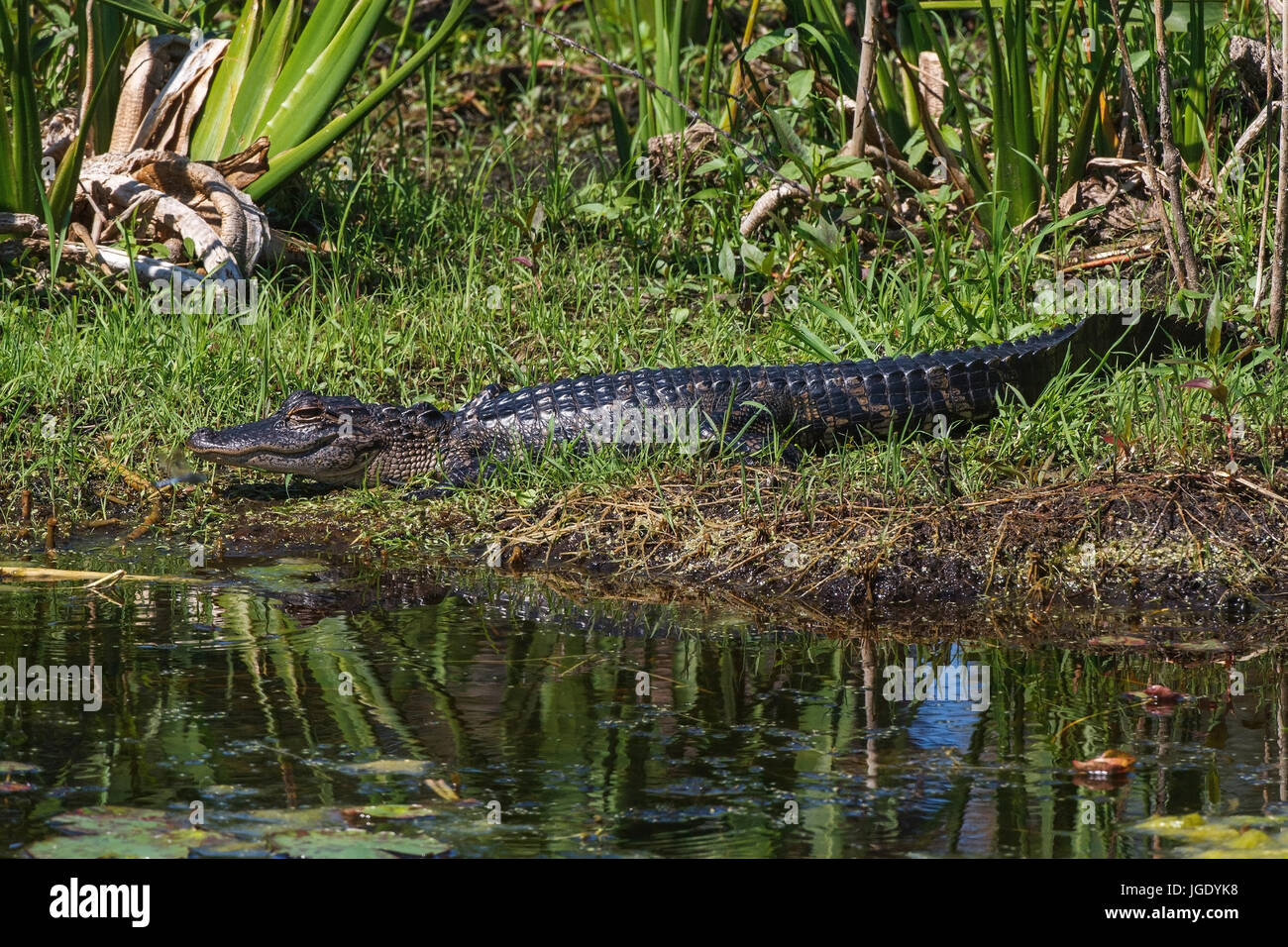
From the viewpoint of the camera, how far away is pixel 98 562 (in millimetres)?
4508

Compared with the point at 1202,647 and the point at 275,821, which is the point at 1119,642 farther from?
the point at 275,821

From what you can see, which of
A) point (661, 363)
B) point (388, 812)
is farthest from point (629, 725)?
point (661, 363)

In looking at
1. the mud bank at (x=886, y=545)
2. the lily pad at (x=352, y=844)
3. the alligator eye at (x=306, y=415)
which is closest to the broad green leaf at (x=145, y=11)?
the alligator eye at (x=306, y=415)

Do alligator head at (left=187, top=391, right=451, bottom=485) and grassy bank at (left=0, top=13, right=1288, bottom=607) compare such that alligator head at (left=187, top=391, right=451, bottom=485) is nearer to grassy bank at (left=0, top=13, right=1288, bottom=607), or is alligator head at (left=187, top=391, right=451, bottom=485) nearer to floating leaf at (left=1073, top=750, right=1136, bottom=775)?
grassy bank at (left=0, top=13, right=1288, bottom=607)

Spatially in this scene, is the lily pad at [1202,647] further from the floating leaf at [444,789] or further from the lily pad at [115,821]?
the lily pad at [115,821]

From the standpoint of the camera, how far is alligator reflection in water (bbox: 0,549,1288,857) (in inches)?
104

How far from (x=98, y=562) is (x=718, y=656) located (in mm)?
2034

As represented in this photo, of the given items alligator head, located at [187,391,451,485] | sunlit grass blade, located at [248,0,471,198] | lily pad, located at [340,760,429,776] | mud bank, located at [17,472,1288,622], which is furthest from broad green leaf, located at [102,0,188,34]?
lily pad, located at [340,760,429,776]

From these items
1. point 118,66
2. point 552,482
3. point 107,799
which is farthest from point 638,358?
point 107,799

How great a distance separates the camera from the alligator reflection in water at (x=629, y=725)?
8.68 ft

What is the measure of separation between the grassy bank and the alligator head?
0.14 meters

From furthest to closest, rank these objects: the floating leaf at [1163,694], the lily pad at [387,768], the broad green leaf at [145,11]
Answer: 1. the broad green leaf at [145,11]
2. the floating leaf at [1163,694]
3. the lily pad at [387,768]

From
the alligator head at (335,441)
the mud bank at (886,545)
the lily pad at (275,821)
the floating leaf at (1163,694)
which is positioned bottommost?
the lily pad at (275,821)
